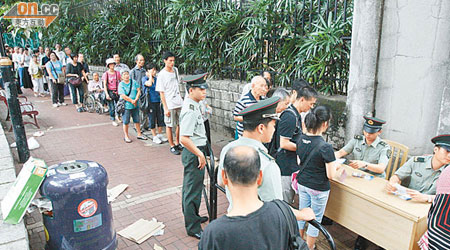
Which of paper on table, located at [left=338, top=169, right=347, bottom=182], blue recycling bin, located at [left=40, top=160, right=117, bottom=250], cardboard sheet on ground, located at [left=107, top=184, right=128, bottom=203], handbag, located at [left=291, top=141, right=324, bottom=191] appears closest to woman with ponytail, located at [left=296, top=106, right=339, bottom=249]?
handbag, located at [left=291, top=141, right=324, bottom=191]

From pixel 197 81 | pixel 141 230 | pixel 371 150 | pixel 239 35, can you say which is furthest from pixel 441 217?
pixel 239 35

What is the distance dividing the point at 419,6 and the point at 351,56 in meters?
1.08

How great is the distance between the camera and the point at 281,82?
643 cm

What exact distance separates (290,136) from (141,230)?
7.20 ft

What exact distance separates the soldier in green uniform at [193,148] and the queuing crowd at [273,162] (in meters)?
0.01

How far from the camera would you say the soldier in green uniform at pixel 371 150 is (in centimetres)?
379

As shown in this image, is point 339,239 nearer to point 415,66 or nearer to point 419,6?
point 415,66

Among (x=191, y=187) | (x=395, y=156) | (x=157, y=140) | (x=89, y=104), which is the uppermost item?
(x=395, y=156)

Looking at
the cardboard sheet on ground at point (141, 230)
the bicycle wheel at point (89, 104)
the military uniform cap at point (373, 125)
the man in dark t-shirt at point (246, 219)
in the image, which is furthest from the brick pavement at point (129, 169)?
the man in dark t-shirt at point (246, 219)

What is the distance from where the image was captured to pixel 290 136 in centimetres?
370

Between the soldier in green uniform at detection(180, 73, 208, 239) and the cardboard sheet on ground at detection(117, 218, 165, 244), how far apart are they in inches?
18.4

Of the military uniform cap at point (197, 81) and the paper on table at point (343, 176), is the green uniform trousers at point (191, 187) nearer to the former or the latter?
the military uniform cap at point (197, 81)

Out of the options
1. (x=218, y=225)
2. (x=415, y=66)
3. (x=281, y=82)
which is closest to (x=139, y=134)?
(x=281, y=82)

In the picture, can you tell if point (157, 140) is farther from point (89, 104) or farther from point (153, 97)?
Result: point (89, 104)
